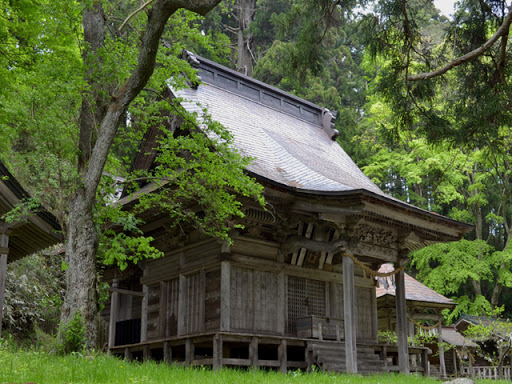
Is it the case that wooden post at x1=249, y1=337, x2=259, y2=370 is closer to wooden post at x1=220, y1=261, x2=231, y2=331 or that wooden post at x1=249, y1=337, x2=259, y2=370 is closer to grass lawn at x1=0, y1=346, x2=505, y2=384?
wooden post at x1=220, y1=261, x2=231, y2=331

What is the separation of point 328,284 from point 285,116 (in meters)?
7.65

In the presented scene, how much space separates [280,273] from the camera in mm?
14008

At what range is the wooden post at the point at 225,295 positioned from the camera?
41.2ft

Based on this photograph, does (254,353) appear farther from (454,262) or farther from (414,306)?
(454,262)

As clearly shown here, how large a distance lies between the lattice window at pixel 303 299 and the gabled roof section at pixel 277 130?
9.48 feet

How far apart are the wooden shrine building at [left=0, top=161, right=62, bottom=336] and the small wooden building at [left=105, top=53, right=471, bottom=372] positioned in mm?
2355

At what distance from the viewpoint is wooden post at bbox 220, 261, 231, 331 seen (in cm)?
1256

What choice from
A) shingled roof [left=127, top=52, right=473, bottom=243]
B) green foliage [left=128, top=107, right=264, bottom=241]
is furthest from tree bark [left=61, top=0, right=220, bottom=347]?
shingled roof [left=127, top=52, right=473, bottom=243]

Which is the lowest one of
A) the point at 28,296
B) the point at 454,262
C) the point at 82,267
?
the point at 82,267

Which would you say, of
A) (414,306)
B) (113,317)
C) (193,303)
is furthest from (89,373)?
(414,306)

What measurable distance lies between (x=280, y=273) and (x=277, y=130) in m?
5.65

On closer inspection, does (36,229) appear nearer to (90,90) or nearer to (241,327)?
(90,90)

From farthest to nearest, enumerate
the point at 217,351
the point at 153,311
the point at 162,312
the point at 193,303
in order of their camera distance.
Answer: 1. the point at 153,311
2. the point at 162,312
3. the point at 193,303
4. the point at 217,351

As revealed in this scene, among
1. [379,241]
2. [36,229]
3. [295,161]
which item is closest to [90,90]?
[36,229]
